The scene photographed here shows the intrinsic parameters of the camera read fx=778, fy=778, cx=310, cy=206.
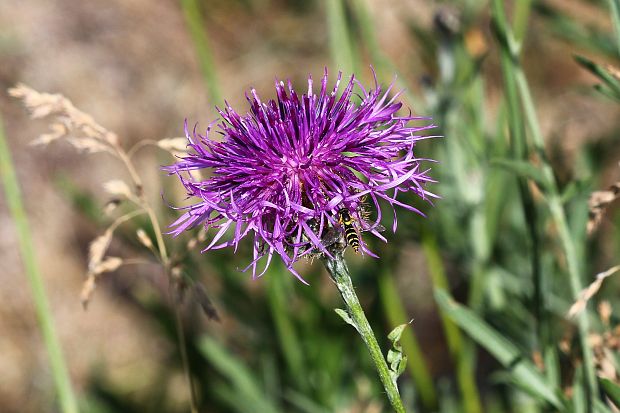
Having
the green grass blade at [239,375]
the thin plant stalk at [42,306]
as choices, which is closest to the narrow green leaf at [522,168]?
the thin plant stalk at [42,306]

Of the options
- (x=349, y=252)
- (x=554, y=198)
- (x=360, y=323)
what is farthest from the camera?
(x=349, y=252)

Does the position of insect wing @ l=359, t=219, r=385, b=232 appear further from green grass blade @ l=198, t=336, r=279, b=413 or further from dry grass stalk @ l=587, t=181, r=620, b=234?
green grass blade @ l=198, t=336, r=279, b=413

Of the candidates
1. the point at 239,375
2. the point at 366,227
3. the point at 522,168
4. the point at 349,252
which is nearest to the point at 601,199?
the point at 522,168

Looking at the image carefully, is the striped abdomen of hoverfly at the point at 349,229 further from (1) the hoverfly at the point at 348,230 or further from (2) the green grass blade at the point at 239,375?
(2) the green grass blade at the point at 239,375

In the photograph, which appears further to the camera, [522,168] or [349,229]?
[522,168]

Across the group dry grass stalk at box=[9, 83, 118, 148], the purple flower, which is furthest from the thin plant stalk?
the purple flower

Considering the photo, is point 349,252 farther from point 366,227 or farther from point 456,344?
Answer: point 366,227

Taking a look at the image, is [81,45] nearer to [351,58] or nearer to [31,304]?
[31,304]
